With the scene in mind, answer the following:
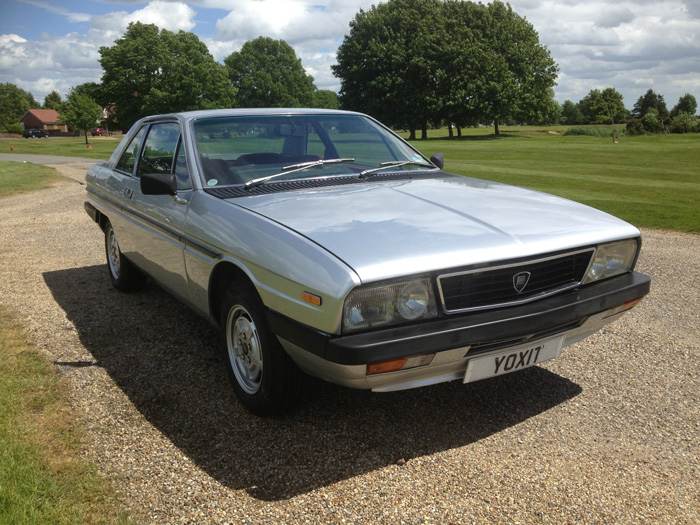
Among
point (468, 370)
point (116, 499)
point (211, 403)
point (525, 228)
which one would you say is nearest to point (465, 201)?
point (525, 228)

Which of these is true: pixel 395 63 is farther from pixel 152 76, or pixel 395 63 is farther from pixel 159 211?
pixel 159 211

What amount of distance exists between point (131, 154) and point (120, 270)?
42.5 inches

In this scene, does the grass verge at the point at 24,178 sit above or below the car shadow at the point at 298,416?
below

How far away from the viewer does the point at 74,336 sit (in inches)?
175

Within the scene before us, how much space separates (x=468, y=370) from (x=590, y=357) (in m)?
1.69

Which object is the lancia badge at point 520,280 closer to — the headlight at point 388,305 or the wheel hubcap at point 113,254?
the headlight at point 388,305

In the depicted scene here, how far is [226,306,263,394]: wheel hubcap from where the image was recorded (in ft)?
10.1

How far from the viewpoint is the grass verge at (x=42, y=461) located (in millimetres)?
2355

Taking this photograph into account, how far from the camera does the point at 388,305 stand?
8.20 ft

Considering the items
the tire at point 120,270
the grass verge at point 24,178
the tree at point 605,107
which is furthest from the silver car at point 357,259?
the tree at point 605,107

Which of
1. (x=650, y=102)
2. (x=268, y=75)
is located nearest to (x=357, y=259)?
(x=268, y=75)

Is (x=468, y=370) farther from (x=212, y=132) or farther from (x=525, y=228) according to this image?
(x=212, y=132)

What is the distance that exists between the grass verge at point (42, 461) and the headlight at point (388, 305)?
1.19 meters

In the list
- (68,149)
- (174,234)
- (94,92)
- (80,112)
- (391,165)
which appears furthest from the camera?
(94,92)
